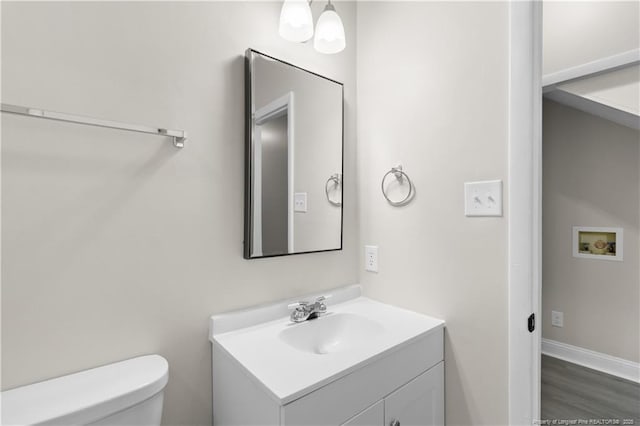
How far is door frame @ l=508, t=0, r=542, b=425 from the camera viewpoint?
3.43ft

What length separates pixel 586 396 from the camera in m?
2.02

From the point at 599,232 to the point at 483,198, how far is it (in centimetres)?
194

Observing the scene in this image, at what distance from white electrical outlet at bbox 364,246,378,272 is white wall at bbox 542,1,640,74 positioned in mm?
1767

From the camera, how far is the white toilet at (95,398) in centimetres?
70

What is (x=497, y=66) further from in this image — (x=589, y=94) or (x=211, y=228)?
(x=589, y=94)

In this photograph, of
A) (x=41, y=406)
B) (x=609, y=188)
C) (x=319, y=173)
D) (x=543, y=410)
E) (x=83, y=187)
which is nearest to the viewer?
(x=41, y=406)

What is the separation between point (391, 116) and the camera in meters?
1.44

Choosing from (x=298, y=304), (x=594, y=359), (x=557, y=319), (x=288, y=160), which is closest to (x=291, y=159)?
(x=288, y=160)

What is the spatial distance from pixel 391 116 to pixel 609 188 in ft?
6.64

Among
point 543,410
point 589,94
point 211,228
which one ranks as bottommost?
point 543,410

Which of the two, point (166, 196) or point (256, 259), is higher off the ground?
point (166, 196)

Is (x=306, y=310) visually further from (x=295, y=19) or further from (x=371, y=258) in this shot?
(x=295, y=19)

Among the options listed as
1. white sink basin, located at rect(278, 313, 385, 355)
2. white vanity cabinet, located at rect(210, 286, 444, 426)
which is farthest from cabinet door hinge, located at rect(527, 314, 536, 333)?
white sink basin, located at rect(278, 313, 385, 355)

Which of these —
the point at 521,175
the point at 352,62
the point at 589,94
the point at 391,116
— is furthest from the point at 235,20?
the point at 589,94
